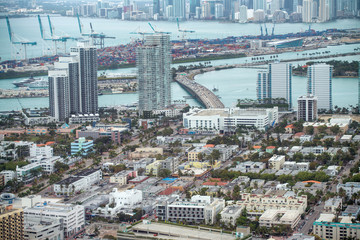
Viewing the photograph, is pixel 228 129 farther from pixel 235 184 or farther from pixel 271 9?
pixel 271 9

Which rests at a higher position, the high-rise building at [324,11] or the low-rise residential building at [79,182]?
the high-rise building at [324,11]

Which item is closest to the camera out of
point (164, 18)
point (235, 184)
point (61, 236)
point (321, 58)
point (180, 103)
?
point (61, 236)

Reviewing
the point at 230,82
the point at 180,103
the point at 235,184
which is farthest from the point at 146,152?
the point at 230,82

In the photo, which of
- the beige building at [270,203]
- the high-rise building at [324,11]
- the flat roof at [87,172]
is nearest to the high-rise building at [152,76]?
the flat roof at [87,172]

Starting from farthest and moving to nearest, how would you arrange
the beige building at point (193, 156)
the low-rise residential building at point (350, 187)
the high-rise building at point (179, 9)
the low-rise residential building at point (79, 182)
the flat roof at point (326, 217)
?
the high-rise building at point (179, 9) < the beige building at point (193, 156) < the low-rise residential building at point (79, 182) < the low-rise residential building at point (350, 187) < the flat roof at point (326, 217)

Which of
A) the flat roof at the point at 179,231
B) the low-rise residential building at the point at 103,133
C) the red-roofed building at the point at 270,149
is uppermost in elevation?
the low-rise residential building at the point at 103,133

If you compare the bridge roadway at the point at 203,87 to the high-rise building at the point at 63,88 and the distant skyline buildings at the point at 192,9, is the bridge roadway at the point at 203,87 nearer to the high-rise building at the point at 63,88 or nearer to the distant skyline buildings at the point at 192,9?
the high-rise building at the point at 63,88
